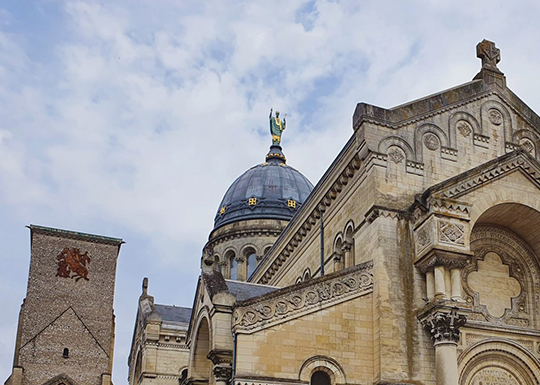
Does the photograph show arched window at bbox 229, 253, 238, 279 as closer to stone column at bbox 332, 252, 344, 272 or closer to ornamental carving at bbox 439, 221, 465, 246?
stone column at bbox 332, 252, 344, 272

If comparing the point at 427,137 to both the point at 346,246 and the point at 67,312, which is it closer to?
the point at 346,246

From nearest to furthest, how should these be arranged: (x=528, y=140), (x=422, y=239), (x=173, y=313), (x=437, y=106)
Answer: (x=422, y=239), (x=437, y=106), (x=528, y=140), (x=173, y=313)

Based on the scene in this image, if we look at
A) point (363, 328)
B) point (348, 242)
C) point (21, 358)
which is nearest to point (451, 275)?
point (363, 328)

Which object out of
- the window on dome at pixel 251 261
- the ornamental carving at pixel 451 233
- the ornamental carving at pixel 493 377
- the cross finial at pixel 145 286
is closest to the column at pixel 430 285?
the ornamental carving at pixel 451 233

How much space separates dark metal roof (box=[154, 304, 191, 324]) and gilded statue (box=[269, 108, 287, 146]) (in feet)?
65.9

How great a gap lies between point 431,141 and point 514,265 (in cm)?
502

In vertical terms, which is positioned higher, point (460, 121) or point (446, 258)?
point (460, 121)

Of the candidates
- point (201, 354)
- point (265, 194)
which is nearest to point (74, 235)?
point (265, 194)

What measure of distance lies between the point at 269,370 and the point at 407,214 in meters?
6.79

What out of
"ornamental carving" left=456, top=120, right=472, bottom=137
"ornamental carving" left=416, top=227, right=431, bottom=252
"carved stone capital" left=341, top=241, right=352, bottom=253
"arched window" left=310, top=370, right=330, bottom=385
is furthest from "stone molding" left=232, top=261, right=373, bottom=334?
"ornamental carving" left=456, top=120, right=472, bottom=137

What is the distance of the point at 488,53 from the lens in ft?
99.4

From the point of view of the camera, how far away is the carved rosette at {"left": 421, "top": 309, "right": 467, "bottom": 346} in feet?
77.0

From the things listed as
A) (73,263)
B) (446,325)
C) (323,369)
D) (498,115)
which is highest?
(498,115)

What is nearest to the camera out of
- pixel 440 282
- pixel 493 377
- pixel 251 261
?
pixel 440 282
